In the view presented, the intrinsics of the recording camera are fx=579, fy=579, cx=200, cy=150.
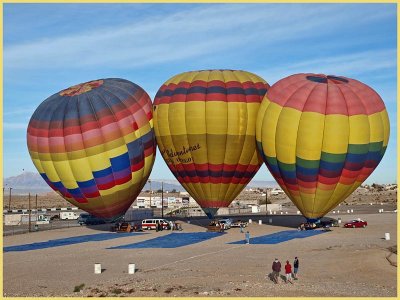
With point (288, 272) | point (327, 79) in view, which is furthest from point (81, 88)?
point (288, 272)

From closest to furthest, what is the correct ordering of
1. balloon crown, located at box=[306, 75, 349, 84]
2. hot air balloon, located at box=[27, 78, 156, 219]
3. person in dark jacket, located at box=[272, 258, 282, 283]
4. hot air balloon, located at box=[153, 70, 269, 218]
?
person in dark jacket, located at box=[272, 258, 282, 283], balloon crown, located at box=[306, 75, 349, 84], hot air balloon, located at box=[27, 78, 156, 219], hot air balloon, located at box=[153, 70, 269, 218]

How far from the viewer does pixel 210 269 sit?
35594 mm

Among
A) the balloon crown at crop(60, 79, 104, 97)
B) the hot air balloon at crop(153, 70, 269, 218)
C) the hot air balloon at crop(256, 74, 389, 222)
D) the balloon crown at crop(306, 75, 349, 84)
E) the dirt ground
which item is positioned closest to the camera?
the dirt ground

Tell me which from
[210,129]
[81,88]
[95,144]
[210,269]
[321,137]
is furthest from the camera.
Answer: [81,88]

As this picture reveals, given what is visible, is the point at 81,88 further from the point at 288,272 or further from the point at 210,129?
the point at 288,272

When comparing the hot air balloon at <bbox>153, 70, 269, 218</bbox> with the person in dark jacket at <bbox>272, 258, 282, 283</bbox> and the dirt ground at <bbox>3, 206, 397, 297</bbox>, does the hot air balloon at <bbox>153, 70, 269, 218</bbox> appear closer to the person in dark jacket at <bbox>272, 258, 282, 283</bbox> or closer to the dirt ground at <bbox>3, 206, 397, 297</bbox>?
the dirt ground at <bbox>3, 206, 397, 297</bbox>

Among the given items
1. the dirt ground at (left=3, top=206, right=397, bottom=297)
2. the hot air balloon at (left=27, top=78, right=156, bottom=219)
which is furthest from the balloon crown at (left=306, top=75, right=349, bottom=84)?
the hot air balloon at (left=27, top=78, right=156, bottom=219)

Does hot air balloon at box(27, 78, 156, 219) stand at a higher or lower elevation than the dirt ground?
higher

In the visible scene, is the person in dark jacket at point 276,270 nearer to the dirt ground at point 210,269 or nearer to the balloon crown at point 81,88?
the dirt ground at point 210,269

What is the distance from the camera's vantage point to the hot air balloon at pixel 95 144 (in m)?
53.3

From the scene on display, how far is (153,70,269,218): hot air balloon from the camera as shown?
55.8m

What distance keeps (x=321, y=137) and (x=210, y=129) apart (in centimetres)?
1115

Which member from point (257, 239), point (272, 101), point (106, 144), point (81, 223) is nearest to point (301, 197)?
point (257, 239)

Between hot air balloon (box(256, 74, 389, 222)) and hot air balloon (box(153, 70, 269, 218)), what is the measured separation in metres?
3.69
